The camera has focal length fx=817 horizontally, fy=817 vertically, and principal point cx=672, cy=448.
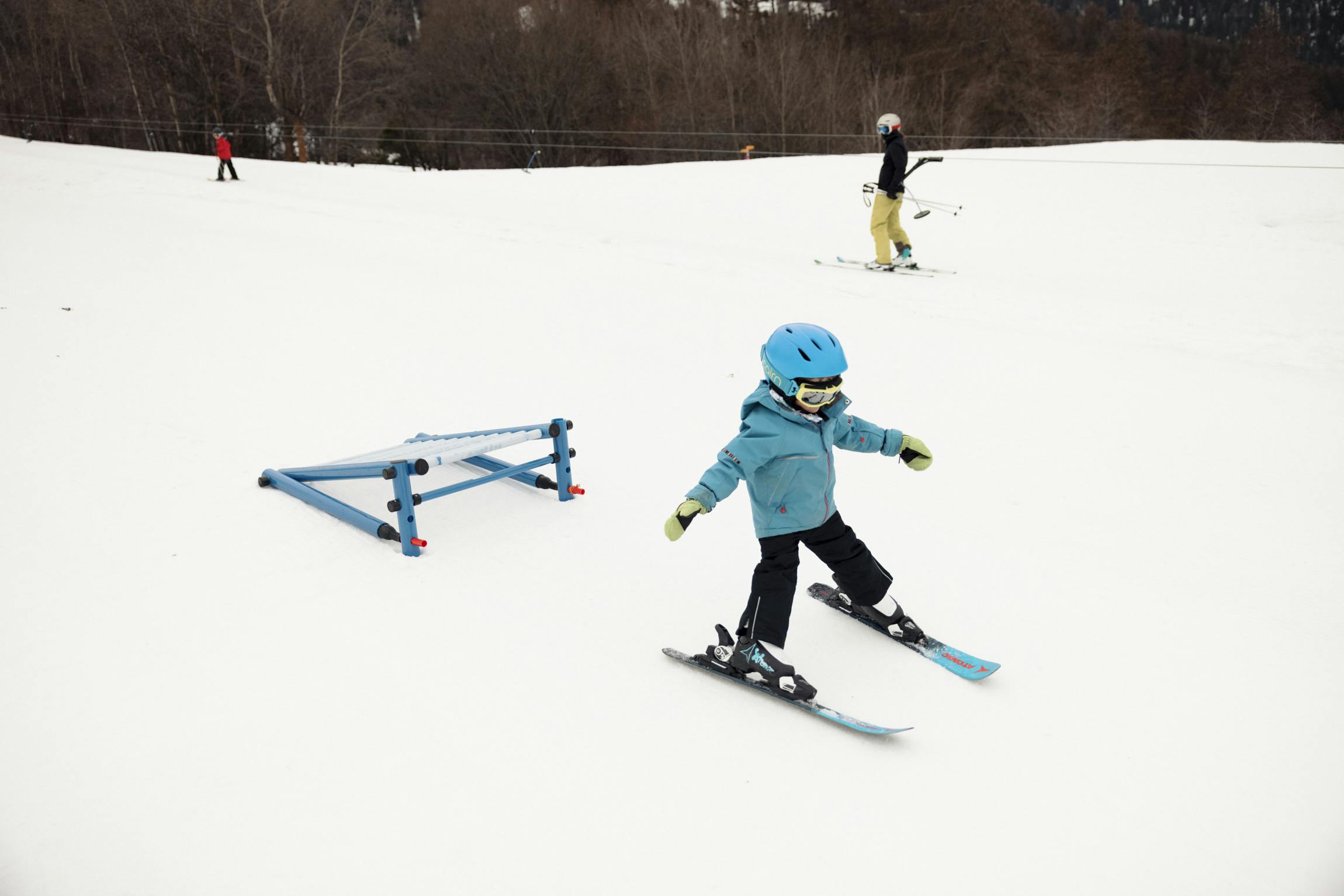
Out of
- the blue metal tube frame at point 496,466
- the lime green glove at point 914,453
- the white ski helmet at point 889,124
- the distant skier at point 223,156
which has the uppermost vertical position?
the distant skier at point 223,156

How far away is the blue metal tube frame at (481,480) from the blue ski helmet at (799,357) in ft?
6.34

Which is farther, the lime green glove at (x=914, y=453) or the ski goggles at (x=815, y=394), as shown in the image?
the lime green glove at (x=914, y=453)

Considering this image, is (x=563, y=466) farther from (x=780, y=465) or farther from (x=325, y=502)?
(x=780, y=465)

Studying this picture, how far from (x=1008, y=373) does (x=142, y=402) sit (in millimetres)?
7129

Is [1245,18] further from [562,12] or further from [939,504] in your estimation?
[939,504]

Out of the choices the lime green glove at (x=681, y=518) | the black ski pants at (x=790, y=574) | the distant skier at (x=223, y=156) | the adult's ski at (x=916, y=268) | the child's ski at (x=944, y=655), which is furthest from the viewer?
the distant skier at (x=223, y=156)

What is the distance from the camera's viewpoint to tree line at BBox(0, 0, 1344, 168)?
3472 cm

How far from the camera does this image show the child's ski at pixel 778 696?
10.1ft

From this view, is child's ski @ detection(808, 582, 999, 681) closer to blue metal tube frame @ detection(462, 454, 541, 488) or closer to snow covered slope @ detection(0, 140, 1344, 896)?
snow covered slope @ detection(0, 140, 1344, 896)

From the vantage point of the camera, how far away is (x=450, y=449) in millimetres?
4371

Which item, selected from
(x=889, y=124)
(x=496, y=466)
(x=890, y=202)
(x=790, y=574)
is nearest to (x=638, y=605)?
(x=790, y=574)

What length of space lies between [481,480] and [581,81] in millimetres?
40080

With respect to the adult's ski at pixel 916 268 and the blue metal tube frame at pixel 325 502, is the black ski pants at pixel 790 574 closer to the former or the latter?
the blue metal tube frame at pixel 325 502

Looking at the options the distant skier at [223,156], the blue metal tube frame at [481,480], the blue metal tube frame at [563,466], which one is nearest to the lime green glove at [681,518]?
the blue metal tube frame at [481,480]
